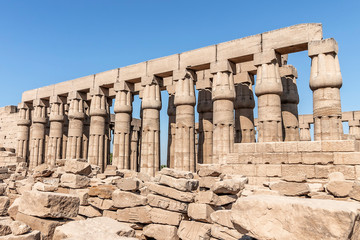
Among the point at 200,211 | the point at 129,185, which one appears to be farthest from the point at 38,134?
the point at 200,211

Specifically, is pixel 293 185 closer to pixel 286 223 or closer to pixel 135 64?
pixel 286 223

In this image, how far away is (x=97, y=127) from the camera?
23641mm

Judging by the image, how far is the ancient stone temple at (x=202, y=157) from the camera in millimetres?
5480

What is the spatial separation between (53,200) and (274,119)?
11781 millimetres

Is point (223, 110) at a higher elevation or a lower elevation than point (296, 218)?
higher

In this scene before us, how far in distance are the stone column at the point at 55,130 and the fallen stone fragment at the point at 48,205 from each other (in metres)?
20.4

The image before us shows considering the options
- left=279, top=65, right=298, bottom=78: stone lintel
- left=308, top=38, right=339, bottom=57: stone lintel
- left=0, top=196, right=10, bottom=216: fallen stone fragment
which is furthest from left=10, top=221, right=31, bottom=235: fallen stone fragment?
left=279, top=65, right=298, bottom=78: stone lintel

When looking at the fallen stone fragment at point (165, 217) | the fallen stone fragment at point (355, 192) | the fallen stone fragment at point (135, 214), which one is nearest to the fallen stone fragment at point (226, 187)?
the fallen stone fragment at point (165, 217)

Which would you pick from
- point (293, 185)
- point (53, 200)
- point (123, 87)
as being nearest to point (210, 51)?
point (123, 87)

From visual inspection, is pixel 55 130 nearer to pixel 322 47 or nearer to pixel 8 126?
pixel 8 126

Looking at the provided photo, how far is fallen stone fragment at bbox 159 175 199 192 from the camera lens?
7203 millimetres

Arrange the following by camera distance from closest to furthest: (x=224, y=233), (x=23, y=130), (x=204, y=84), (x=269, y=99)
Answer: (x=224, y=233) < (x=269, y=99) < (x=204, y=84) < (x=23, y=130)

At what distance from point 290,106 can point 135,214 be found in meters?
14.1

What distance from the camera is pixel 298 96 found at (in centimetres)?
1914
